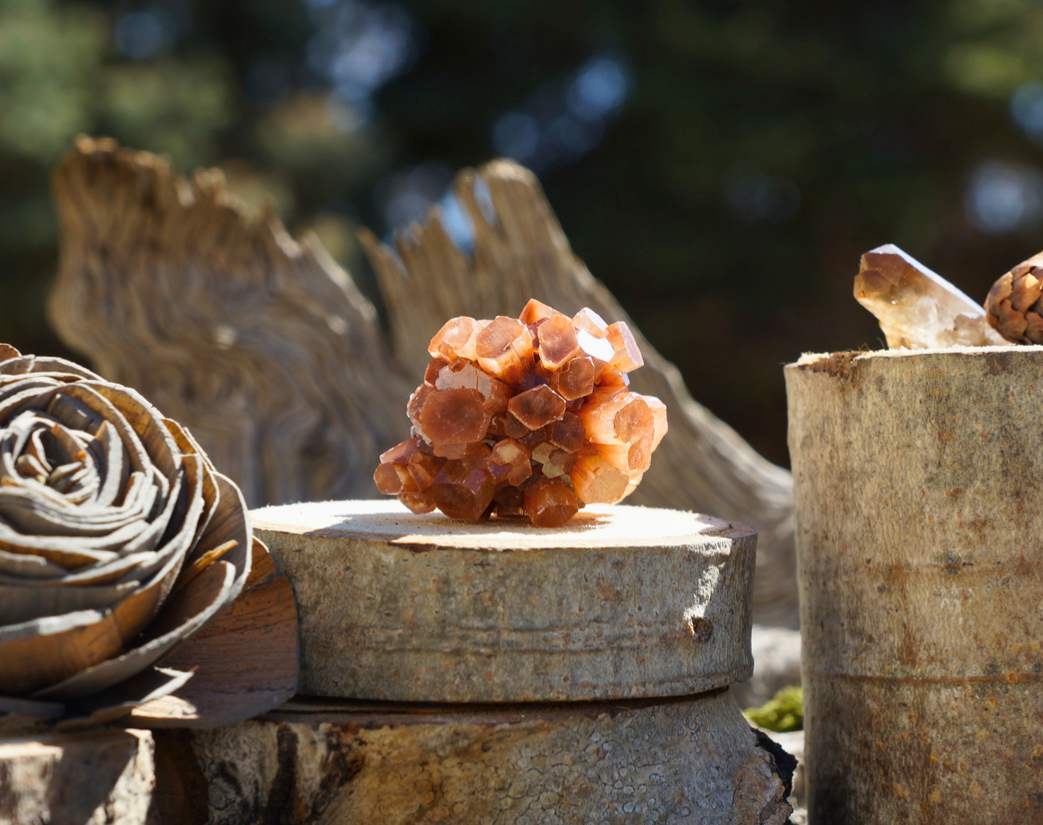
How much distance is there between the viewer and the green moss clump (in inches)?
93.5

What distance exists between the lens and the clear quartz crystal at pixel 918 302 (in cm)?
177

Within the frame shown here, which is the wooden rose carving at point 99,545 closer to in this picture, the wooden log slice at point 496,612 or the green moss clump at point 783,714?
the wooden log slice at point 496,612

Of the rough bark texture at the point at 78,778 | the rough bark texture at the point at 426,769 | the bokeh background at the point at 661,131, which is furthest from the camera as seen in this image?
the bokeh background at the point at 661,131

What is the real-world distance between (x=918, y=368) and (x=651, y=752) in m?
0.69

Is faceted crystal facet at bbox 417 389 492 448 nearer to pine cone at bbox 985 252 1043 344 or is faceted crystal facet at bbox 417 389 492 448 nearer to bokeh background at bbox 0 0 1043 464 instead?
pine cone at bbox 985 252 1043 344

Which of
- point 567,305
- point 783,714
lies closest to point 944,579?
point 783,714

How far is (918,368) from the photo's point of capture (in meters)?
1.60

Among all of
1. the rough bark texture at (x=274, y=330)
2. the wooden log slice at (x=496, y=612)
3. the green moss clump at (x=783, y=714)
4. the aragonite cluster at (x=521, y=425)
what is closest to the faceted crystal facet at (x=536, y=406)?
the aragonite cluster at (x=521, y=425)

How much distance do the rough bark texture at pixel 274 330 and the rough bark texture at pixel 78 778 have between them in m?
2.32

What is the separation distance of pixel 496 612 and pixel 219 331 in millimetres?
2578

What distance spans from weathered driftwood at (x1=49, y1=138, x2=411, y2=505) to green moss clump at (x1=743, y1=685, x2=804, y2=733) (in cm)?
165

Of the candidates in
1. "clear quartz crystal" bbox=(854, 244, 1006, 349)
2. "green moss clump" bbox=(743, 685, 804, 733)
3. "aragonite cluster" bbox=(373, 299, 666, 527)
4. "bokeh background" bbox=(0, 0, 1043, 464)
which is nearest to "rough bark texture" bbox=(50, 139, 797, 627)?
"green moss clump" bbox=(743, 685, 804, 733)

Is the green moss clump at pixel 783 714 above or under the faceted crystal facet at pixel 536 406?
under

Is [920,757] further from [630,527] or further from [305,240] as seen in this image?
[305,240]
